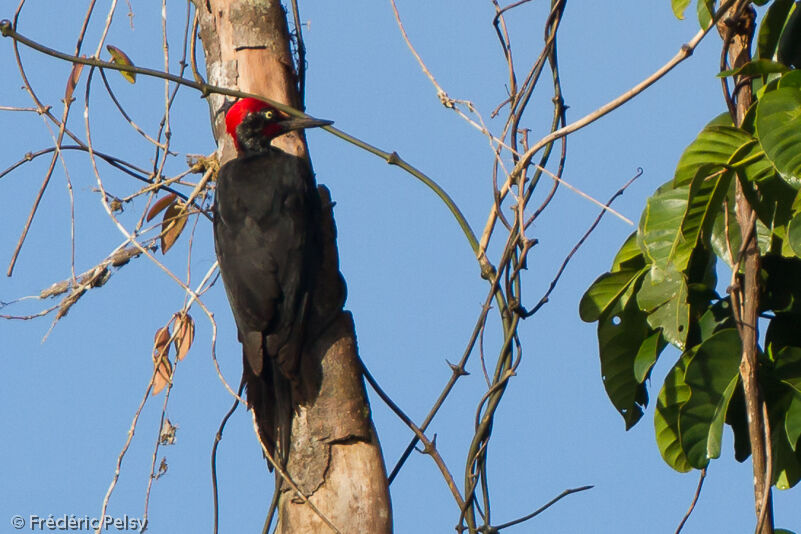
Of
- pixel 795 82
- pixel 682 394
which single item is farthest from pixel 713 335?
pixel 795 82

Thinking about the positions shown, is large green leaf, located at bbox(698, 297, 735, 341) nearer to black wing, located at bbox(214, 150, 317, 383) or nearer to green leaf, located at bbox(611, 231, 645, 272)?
green leaf, located at bbox(611, 231, 645, 272)

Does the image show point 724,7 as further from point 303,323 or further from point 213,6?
point 213,6

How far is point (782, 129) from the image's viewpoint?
2406 millimetres

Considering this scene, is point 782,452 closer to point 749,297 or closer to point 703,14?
point 749,297

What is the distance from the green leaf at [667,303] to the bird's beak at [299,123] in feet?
4.21

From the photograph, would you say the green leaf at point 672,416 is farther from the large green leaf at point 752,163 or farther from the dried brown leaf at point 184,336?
the dried brown leaf at point 184,336

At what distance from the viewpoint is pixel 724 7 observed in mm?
2389

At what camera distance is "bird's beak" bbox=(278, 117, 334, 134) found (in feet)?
11.3

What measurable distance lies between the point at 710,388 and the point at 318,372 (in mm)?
1234

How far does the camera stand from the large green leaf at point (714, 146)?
2.59m

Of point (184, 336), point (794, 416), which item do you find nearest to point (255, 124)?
point (184, 336)

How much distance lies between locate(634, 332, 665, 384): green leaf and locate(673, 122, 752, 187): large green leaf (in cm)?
55

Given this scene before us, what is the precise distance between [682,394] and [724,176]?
67 cm

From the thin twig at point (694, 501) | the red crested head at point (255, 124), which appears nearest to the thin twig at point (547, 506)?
the thin twig at point (694, 501)
